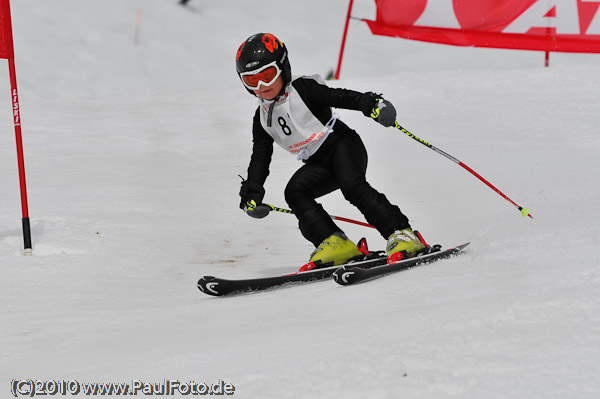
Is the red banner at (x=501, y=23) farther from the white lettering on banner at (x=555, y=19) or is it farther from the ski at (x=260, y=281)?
the ski at (x=260, y=281)

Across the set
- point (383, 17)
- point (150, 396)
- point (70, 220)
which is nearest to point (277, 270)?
point (70, 220)

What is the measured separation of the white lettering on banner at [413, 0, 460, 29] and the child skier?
6.87 metres

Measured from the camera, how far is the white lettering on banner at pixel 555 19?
10219mm

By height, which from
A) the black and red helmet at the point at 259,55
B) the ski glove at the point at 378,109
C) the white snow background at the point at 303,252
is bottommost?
the white snow background at the point at 303,252

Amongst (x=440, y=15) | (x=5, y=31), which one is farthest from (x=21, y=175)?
(x=440, y=15)

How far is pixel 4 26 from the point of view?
5.19 m

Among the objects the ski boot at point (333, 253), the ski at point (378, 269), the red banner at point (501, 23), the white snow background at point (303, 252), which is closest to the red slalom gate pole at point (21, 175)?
the white snow background at point (303, 252)

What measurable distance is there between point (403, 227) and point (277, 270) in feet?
3.64

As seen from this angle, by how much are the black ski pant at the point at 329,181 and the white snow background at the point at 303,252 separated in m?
0.56

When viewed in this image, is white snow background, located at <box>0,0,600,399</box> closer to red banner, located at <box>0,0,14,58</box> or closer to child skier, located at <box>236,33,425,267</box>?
child skier, located at <box>236,33,425,267</box>

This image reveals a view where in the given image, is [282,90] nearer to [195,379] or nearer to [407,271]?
[407,271]

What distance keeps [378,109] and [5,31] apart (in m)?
2.82

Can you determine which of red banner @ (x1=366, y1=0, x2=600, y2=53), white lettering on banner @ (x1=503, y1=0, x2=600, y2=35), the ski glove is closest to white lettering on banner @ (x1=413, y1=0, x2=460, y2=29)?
red banner @ (x1=366, y1=0, x2=600, y2=53)

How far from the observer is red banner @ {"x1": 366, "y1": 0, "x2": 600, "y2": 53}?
10242 millimetres
